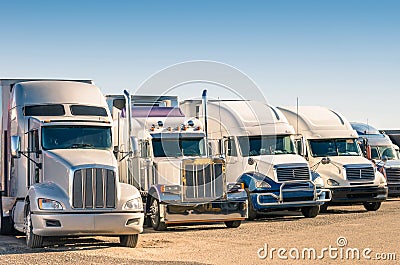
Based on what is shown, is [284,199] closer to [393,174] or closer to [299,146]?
[299,146]

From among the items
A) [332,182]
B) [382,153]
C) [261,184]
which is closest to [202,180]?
[261,184]

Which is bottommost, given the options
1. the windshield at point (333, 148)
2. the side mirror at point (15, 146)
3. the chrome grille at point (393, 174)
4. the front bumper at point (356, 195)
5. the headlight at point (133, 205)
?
the front bumper at point (356, 195)

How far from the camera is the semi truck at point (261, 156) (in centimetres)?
2467

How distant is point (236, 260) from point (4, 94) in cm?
889

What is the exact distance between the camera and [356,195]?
27.0 metres

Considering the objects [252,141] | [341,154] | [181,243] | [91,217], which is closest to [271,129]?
[252,141]

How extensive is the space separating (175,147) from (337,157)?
740cm

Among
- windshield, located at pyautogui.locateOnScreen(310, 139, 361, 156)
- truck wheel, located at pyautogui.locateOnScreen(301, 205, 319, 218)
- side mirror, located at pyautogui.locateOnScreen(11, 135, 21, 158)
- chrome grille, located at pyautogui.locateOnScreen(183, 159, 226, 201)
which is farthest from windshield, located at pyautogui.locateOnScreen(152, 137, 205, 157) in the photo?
windshield, located at pyautogui.locateOnScreen(310, 139, 361, 156)

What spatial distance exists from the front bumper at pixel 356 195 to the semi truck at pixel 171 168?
5.70 m

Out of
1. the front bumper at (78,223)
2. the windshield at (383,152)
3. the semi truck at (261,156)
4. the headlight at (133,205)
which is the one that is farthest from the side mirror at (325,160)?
the front bumper at (78,223)

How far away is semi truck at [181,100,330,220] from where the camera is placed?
2467 cm

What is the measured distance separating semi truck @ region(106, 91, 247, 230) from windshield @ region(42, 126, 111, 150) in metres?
0.60

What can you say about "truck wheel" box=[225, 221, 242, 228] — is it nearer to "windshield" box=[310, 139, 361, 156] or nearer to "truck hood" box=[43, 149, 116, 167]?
"truck hood" box=[43, 149, 116, 167]

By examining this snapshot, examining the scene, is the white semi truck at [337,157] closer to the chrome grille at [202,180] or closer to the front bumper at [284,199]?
the front bumper at [284,199]
